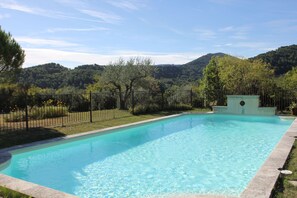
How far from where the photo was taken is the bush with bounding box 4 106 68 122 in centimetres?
1373

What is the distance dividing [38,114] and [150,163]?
8.50 meters

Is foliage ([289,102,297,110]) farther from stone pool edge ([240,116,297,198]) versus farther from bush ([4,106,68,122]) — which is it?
bush ([4,106,68,122])

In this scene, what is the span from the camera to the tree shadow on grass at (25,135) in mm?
8875

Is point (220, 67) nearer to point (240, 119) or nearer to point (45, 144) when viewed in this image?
point (240, 119)

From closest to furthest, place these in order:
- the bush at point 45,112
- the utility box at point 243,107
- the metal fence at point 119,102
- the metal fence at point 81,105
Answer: the bush at point 45,112 → the metal fence at point 81,105 → the metal fence at point 119,102 → the utility box at point 243,107

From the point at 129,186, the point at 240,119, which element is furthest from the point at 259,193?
the point at 240,119

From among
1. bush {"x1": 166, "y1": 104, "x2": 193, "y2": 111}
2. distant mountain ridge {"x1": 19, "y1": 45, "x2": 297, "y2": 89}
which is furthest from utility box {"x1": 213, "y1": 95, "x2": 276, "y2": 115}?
distant mountain ridge {"x1": 19, "y1": 45, "x2": 297, "y2": 89}

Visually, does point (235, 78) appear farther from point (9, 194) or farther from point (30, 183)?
point (9, 194)

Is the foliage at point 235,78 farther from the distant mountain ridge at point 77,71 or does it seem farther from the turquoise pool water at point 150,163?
the distant mountain ridge at point 77,71

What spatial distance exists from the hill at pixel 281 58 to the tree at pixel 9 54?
2642 centimetres

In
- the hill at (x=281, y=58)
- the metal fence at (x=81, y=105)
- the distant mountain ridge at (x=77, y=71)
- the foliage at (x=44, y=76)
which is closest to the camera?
the metal fence at (x=81, y=105)

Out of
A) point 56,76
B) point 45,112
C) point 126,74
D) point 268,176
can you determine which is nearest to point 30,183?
point 268,176

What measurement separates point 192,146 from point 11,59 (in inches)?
292

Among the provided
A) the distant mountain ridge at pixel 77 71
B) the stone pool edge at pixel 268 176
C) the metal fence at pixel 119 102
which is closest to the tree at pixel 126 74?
the metal fence at pixel 119 102
